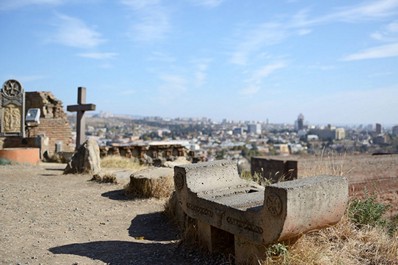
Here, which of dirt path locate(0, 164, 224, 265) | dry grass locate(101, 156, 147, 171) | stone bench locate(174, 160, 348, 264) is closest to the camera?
stone bench locate(174, 160, 348, 264)

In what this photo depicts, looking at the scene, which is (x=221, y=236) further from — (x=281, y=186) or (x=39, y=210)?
(x=39, y=210)

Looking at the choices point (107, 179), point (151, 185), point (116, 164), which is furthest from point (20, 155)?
point (151, 185)

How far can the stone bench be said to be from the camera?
3283 millimetres

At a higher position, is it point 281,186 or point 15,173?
point 281,186

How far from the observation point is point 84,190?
8023 millimetres

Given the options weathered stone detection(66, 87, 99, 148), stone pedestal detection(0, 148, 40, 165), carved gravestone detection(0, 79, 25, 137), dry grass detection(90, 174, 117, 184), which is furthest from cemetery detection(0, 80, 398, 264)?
carved gravestone detection(0, 79, 25, 137)

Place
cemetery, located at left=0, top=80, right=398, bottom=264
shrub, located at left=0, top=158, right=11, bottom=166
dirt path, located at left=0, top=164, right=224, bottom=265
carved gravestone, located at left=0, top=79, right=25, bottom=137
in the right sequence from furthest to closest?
1. carved gravestone, located at left=0, top=79, right=25, bottom=137
2. shrub, located at left=0, top=158, right=11, bottom=166
3. dirt path, located at left=0, top=164, right=224, bottom=265
4. cemetery, located at left=0, top=80, right=398, bottom=264

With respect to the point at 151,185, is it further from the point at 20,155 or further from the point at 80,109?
the point at 80,109

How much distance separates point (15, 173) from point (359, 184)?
924cm

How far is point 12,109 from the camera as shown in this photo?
14.8m

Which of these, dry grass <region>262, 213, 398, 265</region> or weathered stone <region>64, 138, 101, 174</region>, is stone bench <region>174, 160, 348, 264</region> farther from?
weathered stone <region>64, 138, 101, 174</region>

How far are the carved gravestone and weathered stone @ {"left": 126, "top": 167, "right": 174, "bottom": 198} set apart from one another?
928 cm

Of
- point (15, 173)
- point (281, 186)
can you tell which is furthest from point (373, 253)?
point (15, 173)

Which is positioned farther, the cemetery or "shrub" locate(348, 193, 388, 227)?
"shrub" locate(348, 193, 388, 227)
